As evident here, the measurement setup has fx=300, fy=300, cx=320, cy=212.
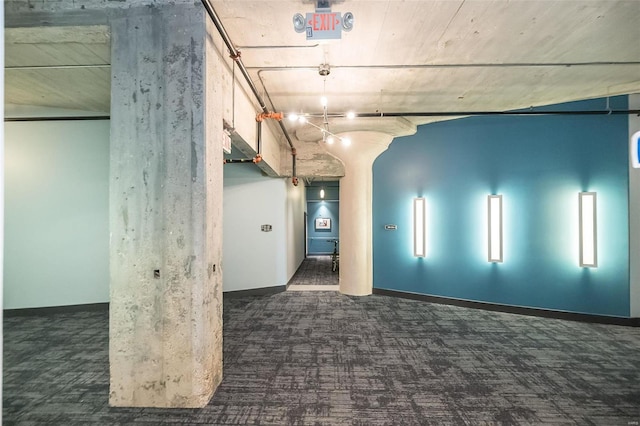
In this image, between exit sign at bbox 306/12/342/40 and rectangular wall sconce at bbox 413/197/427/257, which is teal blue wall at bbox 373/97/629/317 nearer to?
rectangular wall sconce at bbox 413/197/427/257

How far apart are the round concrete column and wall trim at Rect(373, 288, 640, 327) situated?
59 cm

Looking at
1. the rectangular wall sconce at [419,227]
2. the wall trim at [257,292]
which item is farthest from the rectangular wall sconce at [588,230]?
the wall trim at [257,292]

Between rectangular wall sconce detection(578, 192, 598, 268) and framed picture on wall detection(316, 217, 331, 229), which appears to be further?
framed picture on wall detection(316, 217, 331, 229)

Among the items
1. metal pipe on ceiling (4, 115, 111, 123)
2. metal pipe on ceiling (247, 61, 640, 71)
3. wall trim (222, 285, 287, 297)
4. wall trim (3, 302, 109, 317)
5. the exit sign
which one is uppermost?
metal pipe on ceiling (247, 61, 640, 71)

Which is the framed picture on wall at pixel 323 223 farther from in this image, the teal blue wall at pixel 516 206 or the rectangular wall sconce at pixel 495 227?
the rectangular wall sconce at pixel 495 227

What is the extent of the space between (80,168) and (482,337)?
260 inches

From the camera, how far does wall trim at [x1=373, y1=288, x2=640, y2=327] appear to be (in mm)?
4440

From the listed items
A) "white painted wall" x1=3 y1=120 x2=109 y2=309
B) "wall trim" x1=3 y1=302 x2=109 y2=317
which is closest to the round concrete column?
"white painted wall" x1=3 y1=120 x2=109 y2=309

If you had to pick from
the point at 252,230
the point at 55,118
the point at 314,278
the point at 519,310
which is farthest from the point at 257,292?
the point at 519,310

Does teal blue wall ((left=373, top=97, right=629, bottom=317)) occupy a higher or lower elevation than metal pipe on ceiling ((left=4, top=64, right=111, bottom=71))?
lower

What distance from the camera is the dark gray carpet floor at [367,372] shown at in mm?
2398

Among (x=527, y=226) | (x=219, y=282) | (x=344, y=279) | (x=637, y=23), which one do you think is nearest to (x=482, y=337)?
(x=527, y=226)

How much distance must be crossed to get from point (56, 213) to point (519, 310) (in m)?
7.76

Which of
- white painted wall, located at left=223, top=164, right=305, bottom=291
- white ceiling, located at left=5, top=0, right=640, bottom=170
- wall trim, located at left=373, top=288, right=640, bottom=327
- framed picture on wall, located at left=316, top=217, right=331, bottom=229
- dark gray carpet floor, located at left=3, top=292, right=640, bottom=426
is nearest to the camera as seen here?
dark gray carpet floor, located at left=3, top=292, right=640, bottom=426
